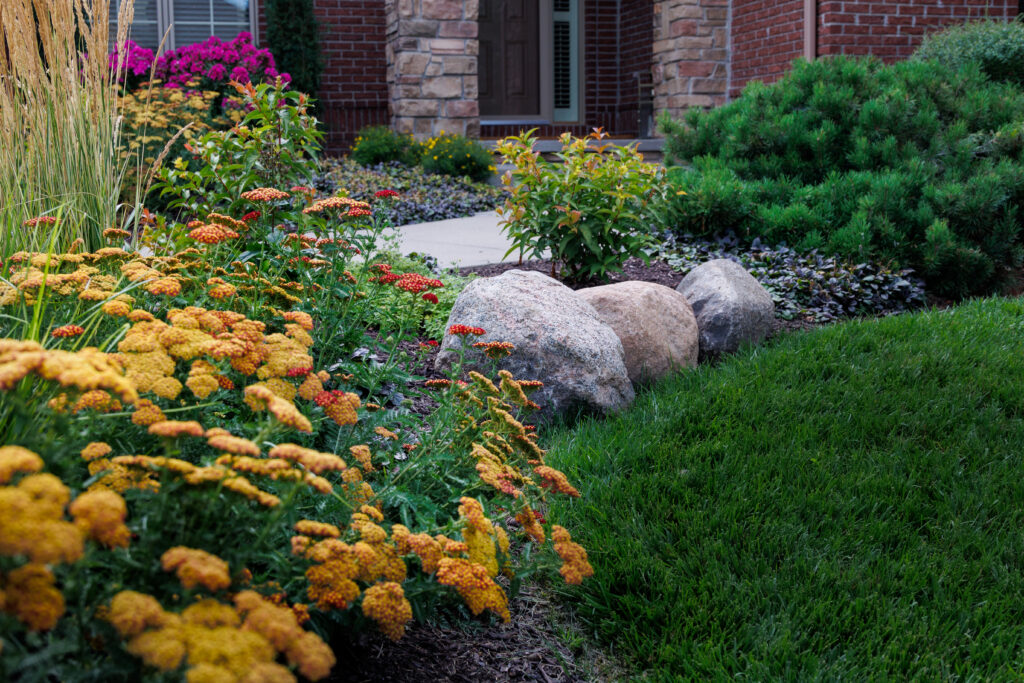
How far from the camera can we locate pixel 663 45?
35.4 ft

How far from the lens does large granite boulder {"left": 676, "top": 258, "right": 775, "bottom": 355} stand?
12.9 ft

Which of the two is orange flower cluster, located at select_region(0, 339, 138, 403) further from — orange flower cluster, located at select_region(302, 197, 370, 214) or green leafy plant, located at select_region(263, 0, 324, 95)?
green leafy plant, located at select_region(263, 0, 324, 95)

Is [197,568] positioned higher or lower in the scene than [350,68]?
lower

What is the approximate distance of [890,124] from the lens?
5.71m

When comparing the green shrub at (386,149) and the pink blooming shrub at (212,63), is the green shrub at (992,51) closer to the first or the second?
the green shrub at (386,149)

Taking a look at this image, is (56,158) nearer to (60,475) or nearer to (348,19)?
(60,475)

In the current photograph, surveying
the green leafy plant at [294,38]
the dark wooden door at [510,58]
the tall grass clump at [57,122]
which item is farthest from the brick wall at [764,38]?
the tall grass clump at [57,122]

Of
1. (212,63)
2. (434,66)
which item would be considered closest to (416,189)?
(434,66)

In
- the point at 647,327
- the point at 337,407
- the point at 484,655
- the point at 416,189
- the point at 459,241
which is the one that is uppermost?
the point at 416,189

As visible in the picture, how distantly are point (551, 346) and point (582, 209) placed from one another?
4.57 ft

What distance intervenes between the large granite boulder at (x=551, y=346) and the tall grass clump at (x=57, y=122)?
150cm

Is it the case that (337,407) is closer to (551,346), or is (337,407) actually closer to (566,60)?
(551,346)

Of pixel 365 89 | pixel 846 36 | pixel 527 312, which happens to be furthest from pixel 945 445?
pixel 365 89

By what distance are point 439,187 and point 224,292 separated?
703 centimetres
